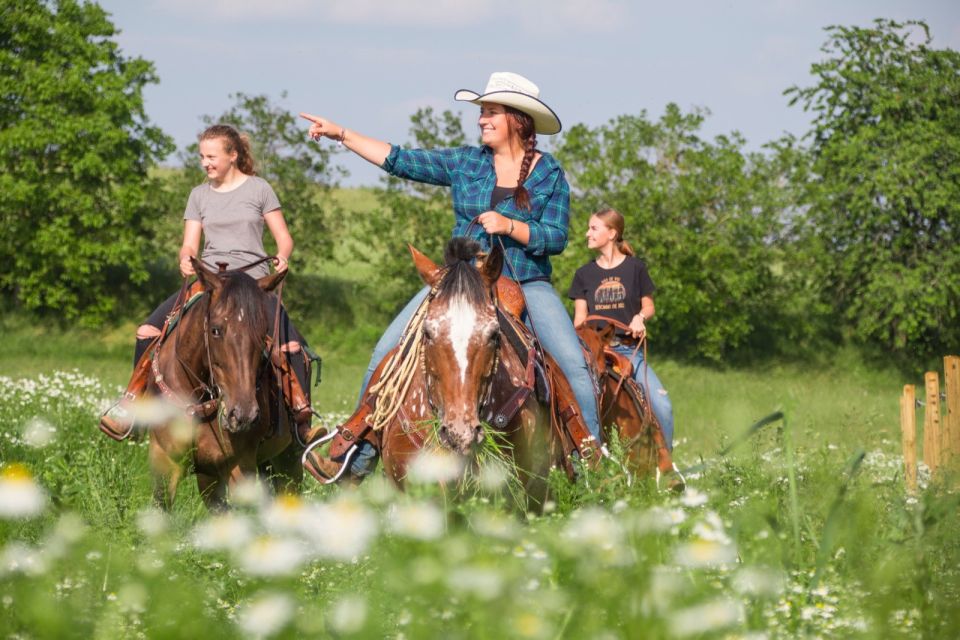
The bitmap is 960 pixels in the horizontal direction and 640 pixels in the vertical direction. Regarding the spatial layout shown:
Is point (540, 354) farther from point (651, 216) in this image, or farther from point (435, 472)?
point (651, 216)

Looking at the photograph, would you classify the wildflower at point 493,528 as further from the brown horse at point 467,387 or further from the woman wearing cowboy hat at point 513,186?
the woman wearing cowboy hat at point 513,186

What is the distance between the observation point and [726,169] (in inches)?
1705

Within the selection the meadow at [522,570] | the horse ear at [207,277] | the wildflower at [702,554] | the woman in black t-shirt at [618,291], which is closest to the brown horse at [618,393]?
the woman in black t-shirt at [618,291]

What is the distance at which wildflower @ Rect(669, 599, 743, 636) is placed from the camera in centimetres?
256

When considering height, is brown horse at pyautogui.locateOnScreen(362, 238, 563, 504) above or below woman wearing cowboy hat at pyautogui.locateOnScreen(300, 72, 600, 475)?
below

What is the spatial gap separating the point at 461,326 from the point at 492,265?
0.56m

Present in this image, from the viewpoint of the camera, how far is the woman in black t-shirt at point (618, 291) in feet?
30.7

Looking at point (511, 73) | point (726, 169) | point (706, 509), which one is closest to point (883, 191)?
point (726, 169)

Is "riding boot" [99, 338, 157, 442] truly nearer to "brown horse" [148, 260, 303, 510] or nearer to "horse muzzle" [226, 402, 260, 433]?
"brown horse" [148, 260, 303, 510]

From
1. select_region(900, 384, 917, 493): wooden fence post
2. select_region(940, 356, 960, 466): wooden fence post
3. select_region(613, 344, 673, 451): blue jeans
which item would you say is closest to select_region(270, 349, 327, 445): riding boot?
select_region(613, 344, 673, 451): blue jeans

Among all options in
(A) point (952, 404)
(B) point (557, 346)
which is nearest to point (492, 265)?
(B) point (557, 346)

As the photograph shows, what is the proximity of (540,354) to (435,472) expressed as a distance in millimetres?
3458

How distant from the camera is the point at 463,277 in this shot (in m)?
5.66

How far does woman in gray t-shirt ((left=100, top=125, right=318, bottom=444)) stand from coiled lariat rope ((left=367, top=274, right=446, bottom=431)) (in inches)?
91.3
